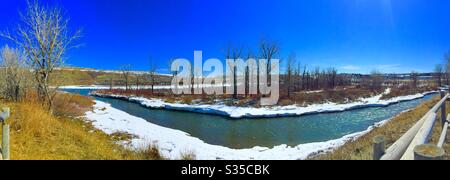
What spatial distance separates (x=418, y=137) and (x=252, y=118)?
18.1 metres

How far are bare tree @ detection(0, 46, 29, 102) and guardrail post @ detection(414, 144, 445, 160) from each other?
19.8 m

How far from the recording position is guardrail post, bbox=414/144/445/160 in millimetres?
2178

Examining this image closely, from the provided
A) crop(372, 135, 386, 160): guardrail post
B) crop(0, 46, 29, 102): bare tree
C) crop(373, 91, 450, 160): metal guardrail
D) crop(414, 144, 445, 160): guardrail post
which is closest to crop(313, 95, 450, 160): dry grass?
crop(373, 91, 450, 160): metal guardrail

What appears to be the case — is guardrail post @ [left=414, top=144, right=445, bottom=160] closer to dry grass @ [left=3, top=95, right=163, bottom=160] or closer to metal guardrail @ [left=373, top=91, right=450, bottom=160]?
metal guardrail @ [left=373, top=91, right=450, bottom=160]

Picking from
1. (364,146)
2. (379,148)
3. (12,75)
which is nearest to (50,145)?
(379,148)

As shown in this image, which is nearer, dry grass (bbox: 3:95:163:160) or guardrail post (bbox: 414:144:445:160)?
guardrail post (bbox: 414:144:445:160)

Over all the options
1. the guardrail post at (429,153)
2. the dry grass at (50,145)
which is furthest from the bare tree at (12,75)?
the guardrail post at (429,153)

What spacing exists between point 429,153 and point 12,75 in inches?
864

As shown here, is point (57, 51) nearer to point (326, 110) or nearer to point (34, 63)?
point (34, 63)

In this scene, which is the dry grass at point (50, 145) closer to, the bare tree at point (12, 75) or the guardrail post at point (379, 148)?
the guardrail post at point (379, 148)

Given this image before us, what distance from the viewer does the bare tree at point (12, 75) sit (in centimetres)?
1580

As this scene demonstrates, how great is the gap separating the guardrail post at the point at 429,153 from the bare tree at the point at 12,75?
1978 centimetres

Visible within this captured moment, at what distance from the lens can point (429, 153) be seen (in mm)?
2252

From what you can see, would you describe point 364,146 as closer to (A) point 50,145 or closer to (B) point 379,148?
(B) point 379,148
